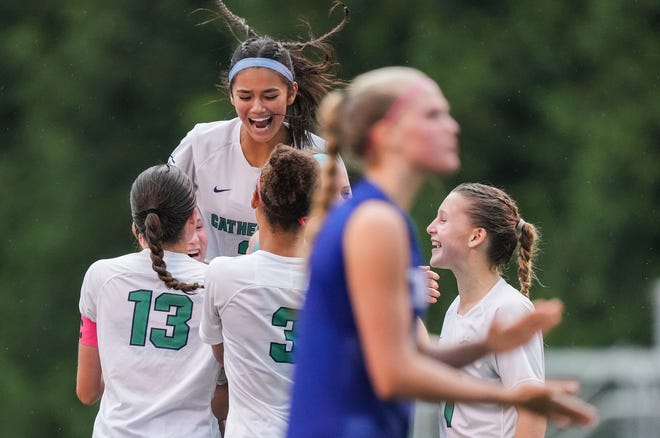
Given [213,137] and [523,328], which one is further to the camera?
[213,137]

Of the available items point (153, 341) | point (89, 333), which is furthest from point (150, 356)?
point (89, 333)

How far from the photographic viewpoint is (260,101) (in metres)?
5.53

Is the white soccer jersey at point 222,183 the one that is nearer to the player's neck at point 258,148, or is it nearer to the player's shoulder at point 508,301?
the player's neck at point 258,148

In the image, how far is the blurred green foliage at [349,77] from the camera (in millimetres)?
15125

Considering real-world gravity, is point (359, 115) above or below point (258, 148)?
below

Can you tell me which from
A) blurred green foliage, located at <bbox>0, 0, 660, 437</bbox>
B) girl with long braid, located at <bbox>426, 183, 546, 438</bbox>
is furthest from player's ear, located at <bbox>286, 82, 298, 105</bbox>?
blurred green foliage, located at <bbox>0, 0, 660, 437</bbox>

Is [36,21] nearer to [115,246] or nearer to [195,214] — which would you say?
[115,246]

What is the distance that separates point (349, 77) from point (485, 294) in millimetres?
10446

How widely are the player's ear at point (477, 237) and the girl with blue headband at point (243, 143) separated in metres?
0.71

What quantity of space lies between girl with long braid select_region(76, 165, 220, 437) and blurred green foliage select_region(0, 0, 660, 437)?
9.85m

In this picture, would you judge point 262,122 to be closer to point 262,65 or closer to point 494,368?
point 262,65

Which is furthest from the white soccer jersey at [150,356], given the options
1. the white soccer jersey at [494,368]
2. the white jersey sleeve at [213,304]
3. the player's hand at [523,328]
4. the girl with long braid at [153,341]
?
the player's hand at [523,328]

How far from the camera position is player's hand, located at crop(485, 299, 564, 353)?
11.6 ft

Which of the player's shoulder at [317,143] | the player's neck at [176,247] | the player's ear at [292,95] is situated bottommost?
the player's neck at [176,247]
